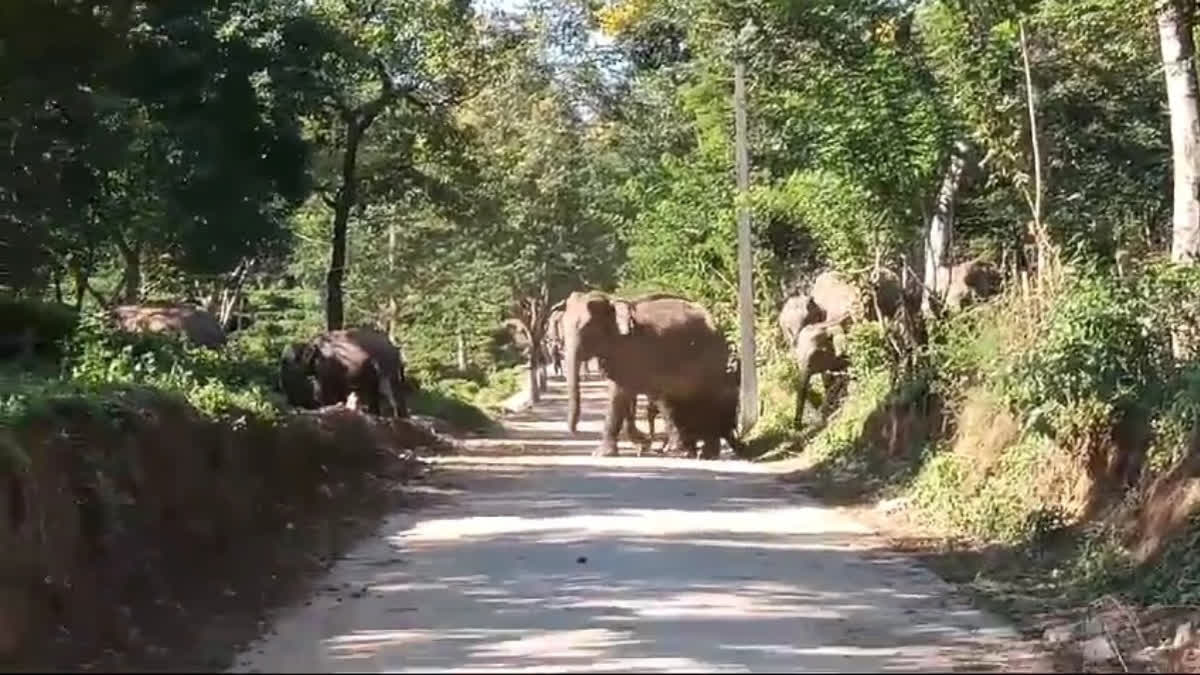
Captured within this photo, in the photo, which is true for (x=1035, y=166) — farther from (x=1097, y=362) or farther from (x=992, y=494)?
(x=1097, y=362)

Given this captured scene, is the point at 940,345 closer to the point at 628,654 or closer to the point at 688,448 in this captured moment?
the point at 688,448

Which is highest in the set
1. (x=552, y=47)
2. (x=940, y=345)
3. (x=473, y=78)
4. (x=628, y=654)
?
(x=552, y=47)

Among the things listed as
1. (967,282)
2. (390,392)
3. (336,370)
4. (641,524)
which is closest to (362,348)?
(336,370)

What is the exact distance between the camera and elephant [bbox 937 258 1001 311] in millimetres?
21391

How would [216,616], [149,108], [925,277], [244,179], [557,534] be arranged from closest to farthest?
[216,616] → [557,534] → [149,108] → [244,179] → [925,277]

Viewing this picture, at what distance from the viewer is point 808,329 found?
26594mm

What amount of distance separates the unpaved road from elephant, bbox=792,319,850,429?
26.7 ft

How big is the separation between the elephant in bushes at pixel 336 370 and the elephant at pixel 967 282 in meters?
6.76

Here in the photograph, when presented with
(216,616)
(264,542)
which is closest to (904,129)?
(264,542)

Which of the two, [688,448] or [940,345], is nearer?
[940,345]

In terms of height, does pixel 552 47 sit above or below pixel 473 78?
above

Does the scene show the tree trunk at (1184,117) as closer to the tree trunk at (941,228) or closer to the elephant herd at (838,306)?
the tree trunk at (941,228)

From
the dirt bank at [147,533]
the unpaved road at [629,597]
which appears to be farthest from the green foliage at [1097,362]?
the dirt bank at [147,533]

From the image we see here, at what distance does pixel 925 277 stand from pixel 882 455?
9.62 feet
